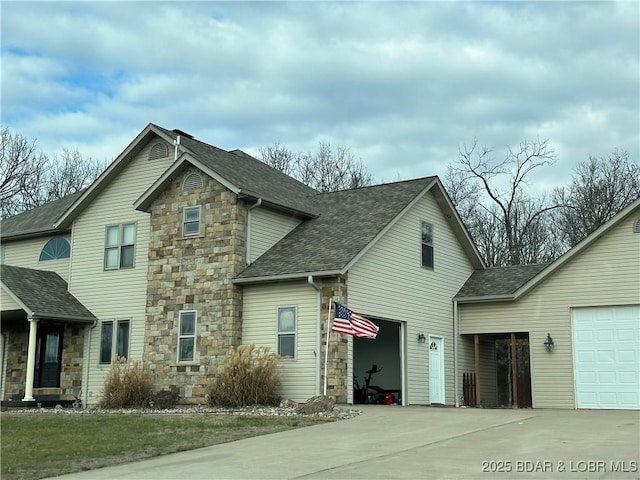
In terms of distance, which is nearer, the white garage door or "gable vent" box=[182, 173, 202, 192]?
the white garage door

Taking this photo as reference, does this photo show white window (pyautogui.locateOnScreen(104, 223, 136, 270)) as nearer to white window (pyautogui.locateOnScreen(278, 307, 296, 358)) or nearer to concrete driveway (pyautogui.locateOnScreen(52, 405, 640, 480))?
white window (pyautogui.locateOnScreen(278, 307, 296, 358))

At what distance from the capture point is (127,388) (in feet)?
65.7

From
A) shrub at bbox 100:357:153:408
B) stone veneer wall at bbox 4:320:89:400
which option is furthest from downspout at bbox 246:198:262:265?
stone veneer wall at bbox 4:320:89:400

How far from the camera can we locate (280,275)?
1950 cm

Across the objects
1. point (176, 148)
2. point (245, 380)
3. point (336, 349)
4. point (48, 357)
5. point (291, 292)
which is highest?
point (176, 148)

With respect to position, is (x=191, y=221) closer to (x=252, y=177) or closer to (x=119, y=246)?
(x=252, y=177)

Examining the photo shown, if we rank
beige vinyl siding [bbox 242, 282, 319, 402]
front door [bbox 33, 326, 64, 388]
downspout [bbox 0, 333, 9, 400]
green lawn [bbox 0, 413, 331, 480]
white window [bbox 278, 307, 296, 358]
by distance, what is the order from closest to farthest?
green lawn [bbox 0, 413, 331, 480], beige vinyl siding [bbox 242, 282, 319, 402], white window [bbox 278, 307, 296, 358], front door [bbox 33, 326, 64, 388], downspout [bbox 0, 333, 9, 400]

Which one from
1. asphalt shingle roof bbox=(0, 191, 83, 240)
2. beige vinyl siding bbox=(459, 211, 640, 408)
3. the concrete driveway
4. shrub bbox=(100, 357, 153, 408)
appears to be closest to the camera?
the concrete driveway

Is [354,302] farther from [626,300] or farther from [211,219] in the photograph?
[626,300]

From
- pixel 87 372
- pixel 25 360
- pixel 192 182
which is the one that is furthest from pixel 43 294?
pixel 192 182

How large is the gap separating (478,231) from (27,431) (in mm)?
31834

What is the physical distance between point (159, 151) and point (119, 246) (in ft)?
10.0

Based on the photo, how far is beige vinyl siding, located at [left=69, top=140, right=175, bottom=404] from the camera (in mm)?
22641

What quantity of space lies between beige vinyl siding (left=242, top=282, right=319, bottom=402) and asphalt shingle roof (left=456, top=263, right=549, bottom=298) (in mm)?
6557
